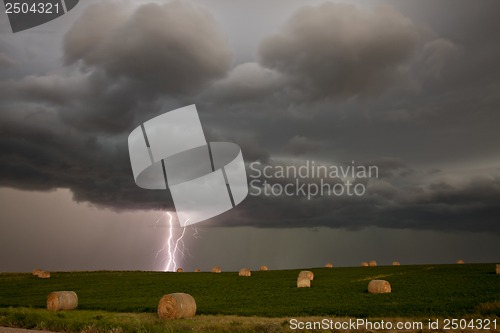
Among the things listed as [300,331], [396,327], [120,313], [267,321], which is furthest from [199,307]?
[396,327]

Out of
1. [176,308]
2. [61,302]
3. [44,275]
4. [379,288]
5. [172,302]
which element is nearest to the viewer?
[176,308]

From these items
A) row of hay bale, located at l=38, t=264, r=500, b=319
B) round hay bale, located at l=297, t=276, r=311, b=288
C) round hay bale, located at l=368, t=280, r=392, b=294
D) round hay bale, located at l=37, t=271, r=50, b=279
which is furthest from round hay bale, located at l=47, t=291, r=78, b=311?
round hay bale, located at l=37, t=271, r=50, b=279

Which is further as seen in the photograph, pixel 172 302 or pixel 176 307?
pixel 172 302

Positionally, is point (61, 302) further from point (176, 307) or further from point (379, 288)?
point (379, 288)

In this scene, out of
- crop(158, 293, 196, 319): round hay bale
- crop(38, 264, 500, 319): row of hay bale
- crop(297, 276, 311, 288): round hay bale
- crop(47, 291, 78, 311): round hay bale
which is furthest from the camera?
crop(297, 276, 311, 288): round hay bale

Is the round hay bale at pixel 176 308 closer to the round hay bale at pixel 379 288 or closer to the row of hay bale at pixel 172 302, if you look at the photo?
the row of hay bale at pixel 172 302

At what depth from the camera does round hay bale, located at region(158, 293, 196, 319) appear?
26453 mm

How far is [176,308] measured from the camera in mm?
26422

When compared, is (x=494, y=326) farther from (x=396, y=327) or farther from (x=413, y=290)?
(x=413, y=290)

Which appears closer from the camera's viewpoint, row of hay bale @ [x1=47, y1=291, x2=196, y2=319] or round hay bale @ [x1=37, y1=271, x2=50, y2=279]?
row of hay bale @ [x1=47, y1=291, x2=196, y2=319]

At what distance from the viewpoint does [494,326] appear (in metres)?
21.0

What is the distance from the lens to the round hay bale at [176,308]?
86.8ft

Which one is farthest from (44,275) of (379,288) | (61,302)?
(379,288)

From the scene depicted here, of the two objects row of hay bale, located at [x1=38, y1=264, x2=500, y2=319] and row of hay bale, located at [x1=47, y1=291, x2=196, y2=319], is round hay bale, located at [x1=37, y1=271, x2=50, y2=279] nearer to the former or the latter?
row of hay bale, located at [x1=38, y1=264, x2=500, y2=319]
